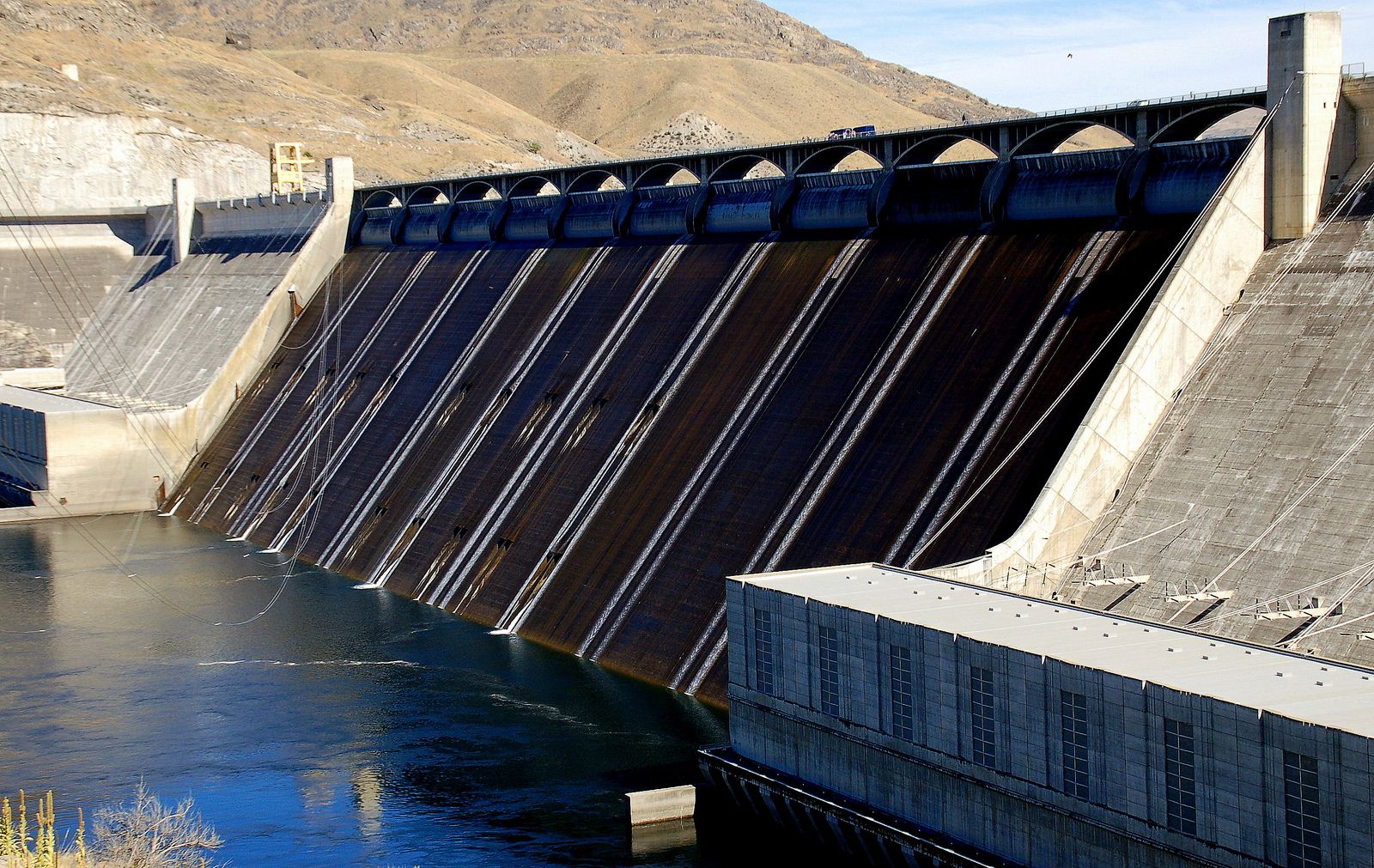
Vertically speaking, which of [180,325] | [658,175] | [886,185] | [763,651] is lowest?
[763,651]

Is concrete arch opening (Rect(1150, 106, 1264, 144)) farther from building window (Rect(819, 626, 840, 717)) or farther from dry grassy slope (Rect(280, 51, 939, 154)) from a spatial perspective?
dry grassy slope (Rect(280, 51, 939, 154))

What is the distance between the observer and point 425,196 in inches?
2781

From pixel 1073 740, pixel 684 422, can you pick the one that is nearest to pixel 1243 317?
pixel 1073 740

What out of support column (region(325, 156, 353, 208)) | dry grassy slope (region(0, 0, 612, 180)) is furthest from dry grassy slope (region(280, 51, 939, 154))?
support column (region(325, 156, 353, 208))

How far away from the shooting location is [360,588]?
50.0 metres

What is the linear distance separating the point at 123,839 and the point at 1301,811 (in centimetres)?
1933

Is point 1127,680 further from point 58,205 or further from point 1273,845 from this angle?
point 58,205

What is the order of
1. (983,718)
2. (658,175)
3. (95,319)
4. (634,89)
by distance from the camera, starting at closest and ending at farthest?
(983,718)
(658,175)
(95,319)
(634,89)

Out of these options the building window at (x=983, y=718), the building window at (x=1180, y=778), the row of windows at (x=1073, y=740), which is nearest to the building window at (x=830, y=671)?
the row of windows at (x=1073, y=740)

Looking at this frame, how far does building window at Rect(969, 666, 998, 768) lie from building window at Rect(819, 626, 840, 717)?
3.06 meters

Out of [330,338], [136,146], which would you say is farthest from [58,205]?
Answer: [330,338]

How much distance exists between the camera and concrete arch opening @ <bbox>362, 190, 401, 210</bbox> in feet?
235

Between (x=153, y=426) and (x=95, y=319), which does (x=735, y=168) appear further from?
(x=95, y=319)

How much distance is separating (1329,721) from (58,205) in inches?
3031
